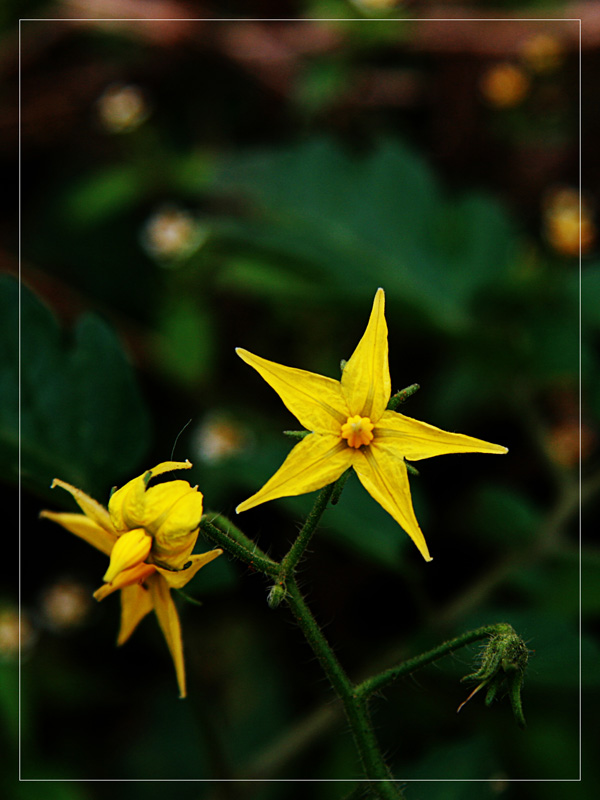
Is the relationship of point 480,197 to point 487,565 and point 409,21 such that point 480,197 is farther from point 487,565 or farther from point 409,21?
point 487,565

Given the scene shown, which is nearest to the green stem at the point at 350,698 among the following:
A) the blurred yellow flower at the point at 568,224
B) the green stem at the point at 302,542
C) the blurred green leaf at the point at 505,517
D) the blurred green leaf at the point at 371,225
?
the green stem at the point at 302,542

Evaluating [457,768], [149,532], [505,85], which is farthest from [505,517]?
[505,85]

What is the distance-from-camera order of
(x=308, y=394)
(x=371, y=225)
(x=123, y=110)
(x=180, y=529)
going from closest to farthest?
1. (x=180, y=529)
2. (x=308, y=394)
3. (x=371, y=225)
4. (x=123, y=110)

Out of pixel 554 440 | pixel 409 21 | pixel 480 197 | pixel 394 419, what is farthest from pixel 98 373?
pixel 409 21

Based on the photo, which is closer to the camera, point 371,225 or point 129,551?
point 129,551

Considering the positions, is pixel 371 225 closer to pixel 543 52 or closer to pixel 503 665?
pixel 543 52

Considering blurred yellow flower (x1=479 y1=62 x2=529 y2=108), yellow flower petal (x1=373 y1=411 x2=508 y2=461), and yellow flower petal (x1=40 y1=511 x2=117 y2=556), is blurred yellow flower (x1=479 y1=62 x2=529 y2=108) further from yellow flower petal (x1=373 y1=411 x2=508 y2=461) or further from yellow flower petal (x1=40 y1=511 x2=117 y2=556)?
yellow flower petal (x1=40 y1=511 x2=117 y2=556)
